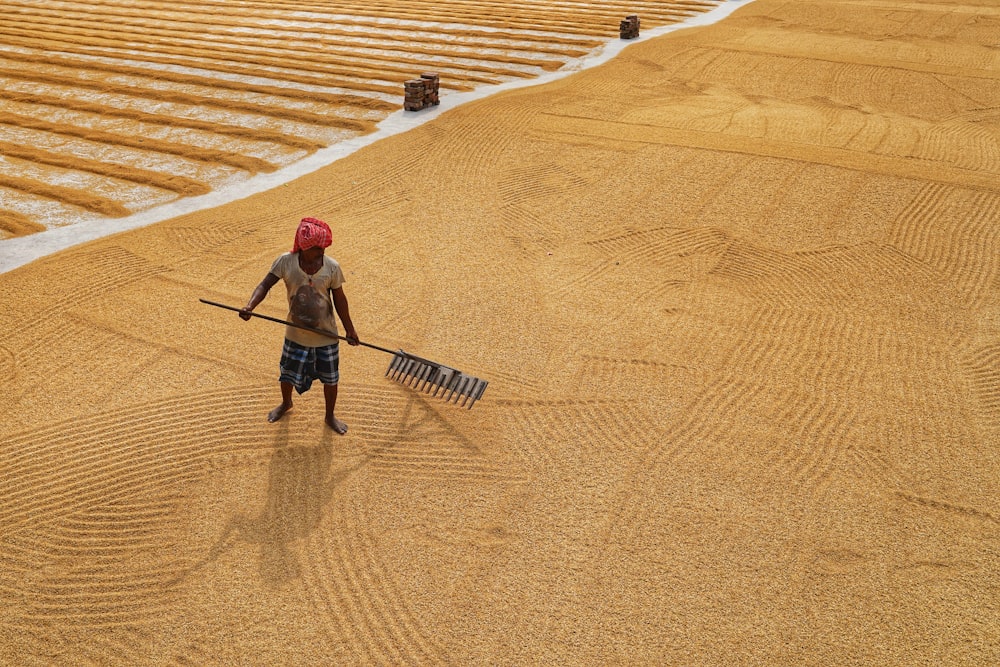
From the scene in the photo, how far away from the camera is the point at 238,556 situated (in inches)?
176

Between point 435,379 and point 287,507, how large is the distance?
59.3 inches

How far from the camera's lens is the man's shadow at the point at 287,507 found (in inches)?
176

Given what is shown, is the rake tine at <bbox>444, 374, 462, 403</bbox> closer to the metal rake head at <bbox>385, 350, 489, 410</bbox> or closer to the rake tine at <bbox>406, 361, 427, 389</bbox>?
the metal rake head at <bbox>385, 350, 489, 410</bbox>

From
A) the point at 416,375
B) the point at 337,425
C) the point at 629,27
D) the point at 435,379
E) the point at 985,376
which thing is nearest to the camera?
the point at 337,425

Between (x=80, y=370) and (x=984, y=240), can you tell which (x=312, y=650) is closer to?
(x=80, y=370)

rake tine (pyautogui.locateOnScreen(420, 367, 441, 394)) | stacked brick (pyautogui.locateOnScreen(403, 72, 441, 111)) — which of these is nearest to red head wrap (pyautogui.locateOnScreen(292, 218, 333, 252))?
rake tine (pyautogui.locateOnScreen(420, 367, 441, 394))

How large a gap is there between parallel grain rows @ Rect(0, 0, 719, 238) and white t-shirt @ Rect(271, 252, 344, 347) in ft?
17.2

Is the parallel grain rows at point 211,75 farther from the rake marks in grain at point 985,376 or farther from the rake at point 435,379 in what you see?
the rake marks in grain at point 985,376

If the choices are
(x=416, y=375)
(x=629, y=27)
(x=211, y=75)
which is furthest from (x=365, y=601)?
(x=629, y=27)

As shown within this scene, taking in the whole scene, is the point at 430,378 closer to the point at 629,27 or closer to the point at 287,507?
the point at 287,507

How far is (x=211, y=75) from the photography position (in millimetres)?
13836

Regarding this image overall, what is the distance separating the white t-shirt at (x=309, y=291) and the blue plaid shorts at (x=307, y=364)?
0.37 ft

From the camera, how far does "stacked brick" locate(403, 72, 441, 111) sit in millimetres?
12102

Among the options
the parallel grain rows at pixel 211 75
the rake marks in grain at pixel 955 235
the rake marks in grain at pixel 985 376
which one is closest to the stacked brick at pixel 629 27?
the parallel grain rows at pixel 211 75
